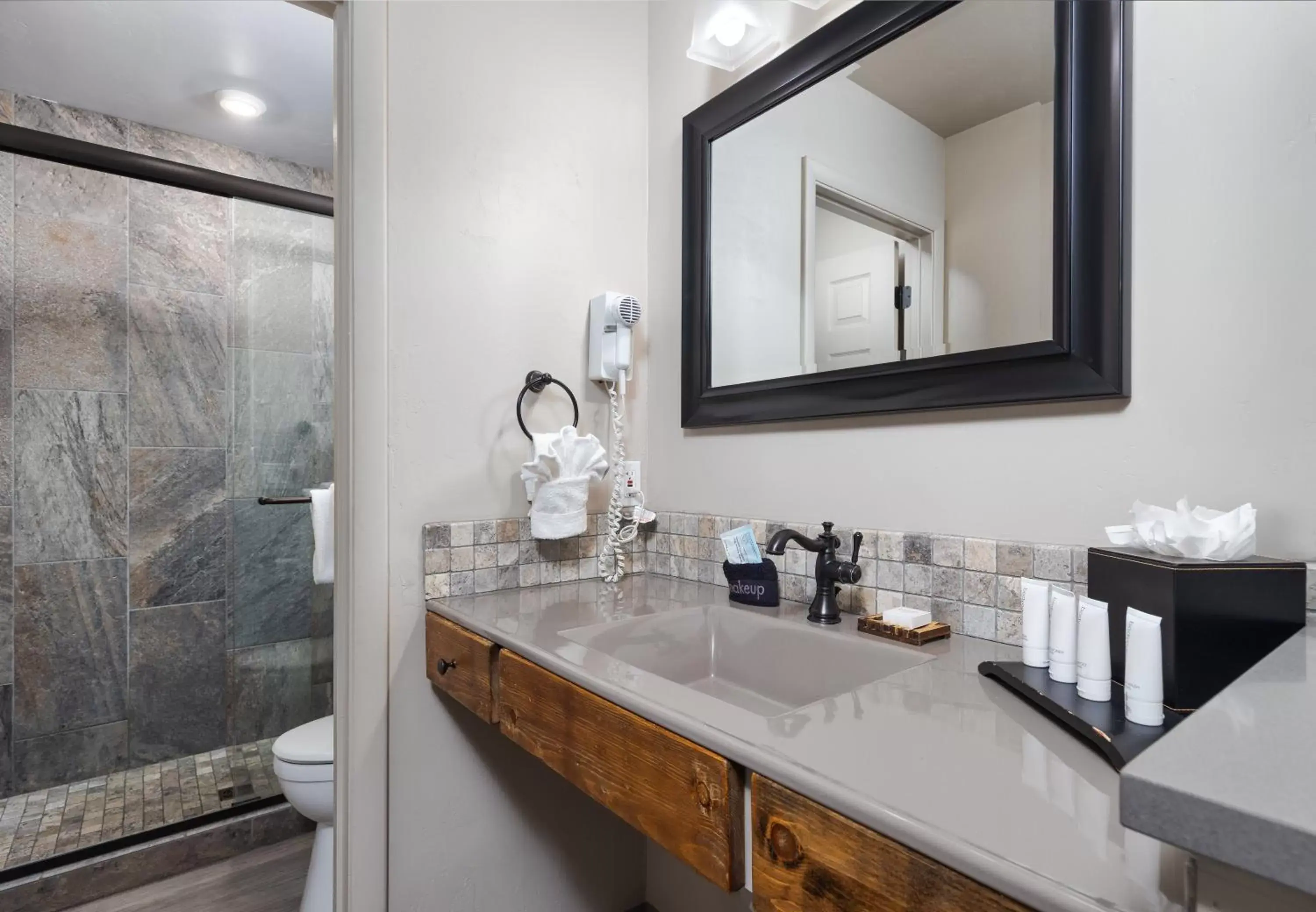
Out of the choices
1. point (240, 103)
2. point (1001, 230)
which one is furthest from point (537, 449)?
point (240, 103)

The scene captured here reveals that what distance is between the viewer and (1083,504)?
3.00ft

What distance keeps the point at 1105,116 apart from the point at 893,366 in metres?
0.43

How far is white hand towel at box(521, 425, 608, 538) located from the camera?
1.37 meters

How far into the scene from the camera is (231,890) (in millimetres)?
1792

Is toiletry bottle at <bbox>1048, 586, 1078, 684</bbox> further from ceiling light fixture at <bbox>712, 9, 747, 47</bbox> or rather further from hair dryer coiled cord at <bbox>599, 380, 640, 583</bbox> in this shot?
ceiling light fixture at <bbox>712, 9, 747, 47</bbox>

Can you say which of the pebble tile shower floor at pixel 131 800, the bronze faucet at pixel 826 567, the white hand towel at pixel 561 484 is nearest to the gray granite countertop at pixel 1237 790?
the bronze faucet at pixel 826 567

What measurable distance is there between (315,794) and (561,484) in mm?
1054

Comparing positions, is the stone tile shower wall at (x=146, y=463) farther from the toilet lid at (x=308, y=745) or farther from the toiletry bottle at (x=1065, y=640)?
the toiletry bottle at (x=1065, y=640)

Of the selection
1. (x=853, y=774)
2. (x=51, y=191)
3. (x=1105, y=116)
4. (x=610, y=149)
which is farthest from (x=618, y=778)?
(x=51, y=191)

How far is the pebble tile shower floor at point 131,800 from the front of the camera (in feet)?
6.08

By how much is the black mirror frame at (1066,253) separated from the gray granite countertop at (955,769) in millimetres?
389

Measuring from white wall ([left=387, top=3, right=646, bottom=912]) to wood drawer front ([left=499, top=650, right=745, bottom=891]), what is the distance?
17.0 inches

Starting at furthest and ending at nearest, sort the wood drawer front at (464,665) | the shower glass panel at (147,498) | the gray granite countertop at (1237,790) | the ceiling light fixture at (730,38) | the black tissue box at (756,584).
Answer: the shower glass panel at (147,498)
the ceiling light fixture at (730,38)
the black tissue box at (756,584)
the wood drawer front at (464,665)
the gray granite countertop at (1237,790)

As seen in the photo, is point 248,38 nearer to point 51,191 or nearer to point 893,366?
point 51,191
